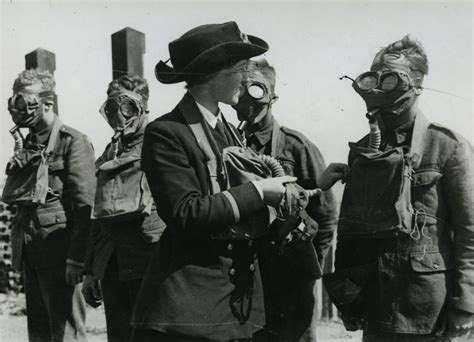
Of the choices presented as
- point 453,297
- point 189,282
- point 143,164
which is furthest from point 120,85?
point 453,297

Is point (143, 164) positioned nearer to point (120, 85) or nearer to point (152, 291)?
point (152, 291)

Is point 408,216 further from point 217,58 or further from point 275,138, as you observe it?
point 217,58

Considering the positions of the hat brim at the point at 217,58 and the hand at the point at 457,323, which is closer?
the hat brim at the point at 217,58

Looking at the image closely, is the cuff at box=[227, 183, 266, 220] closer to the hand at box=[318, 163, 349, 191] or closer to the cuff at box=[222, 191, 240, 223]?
the cuff at box=[222, 191, 240, 223]

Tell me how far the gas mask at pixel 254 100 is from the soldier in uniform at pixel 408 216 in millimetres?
775

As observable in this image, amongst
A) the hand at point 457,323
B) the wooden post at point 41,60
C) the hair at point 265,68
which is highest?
the wooden post at point 41,60

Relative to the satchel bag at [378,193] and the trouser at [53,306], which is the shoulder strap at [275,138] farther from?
the trouser at [53,306]

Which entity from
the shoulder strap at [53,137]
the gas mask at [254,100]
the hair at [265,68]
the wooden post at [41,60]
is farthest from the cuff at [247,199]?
the wooden post at [41,60]

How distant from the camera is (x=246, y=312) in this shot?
3059 mm

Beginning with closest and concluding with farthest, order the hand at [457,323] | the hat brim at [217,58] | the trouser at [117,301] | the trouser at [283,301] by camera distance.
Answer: the hat brim at [217,58], the hand at [457,323], the trouser at [283,301], the trouser at [117,301]

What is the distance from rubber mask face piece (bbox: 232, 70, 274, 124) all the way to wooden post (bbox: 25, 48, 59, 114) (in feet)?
6.45

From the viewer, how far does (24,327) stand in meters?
7.61

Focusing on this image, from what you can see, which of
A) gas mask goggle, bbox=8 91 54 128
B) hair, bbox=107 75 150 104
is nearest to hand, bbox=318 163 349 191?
hair, bbox=107 75 150 104

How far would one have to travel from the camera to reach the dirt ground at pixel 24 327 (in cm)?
697
